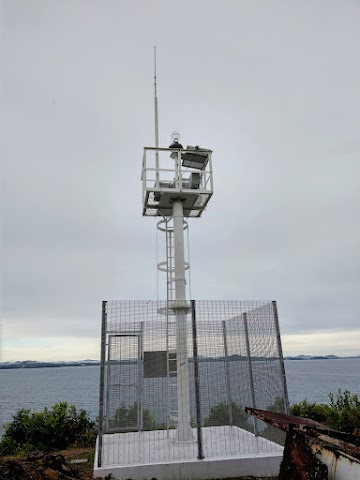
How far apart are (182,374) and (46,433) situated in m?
4.72

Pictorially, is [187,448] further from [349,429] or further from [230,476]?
[349,429]

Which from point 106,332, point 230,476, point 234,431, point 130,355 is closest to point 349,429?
point 234,431

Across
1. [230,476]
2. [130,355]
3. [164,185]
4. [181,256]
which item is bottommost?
[230,476]

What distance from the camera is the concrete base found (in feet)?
23.1

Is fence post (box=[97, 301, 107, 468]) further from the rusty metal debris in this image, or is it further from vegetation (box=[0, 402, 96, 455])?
vegetation (box=[0, 402, 96, 455])

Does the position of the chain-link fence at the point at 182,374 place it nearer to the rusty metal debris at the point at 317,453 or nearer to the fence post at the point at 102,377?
the fence post at the point at 102,377

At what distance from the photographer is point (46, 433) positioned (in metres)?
10.4

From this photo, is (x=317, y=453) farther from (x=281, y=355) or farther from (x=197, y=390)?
(x=281, y=355)

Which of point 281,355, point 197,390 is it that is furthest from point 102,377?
point 281,355

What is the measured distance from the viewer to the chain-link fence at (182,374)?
25.3 feet

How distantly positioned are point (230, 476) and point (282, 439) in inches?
54.8

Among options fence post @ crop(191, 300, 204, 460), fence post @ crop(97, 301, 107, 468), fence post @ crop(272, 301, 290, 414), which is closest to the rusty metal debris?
fence post @ crop(191, 300, 204, 460)

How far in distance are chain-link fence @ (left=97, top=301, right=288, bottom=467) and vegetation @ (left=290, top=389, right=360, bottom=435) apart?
2.99 m

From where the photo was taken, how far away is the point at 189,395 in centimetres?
871
